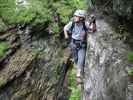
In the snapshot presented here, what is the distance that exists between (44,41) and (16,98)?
413cm

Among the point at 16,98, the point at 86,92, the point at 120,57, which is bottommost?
the point at 16,98

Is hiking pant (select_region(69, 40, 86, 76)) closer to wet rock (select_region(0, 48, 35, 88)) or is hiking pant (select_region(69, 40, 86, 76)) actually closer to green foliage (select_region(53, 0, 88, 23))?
wet rock (select_region(0, 48, 35, 88))

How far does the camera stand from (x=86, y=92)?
7445mm

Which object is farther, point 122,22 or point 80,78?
point 80,78

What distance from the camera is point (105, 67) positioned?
23.0ft

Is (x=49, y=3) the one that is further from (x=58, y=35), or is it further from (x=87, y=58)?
(x=87, y=58)

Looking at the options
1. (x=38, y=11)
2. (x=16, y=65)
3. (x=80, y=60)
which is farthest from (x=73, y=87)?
(x=38, y=11)

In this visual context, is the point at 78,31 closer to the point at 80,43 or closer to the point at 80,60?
the point at 80,43

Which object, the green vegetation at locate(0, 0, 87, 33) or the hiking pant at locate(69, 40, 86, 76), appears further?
the green vegetation at locate(0, 0, 87, 33)

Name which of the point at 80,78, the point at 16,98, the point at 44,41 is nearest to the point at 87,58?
the point at 80,78

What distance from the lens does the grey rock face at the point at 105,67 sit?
638 centimetres

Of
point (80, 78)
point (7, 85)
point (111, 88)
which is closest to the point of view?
point (111, 88)

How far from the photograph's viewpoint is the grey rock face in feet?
20.9

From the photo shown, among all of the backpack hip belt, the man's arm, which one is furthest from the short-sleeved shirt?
the man's arm
